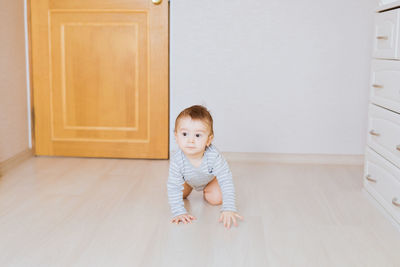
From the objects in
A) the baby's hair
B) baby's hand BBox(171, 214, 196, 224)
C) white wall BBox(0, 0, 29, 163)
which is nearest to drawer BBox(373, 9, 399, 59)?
the baby's hair

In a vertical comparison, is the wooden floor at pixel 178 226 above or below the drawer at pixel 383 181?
below

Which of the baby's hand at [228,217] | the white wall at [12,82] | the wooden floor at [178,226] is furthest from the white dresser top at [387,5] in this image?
the white wall at [12,82]

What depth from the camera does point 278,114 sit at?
2979 millimetres

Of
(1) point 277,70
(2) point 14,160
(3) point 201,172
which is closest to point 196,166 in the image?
(3) point 201,172

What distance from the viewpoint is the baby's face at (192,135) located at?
194 cm

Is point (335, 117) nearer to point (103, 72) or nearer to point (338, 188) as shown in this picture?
point (338, 188)

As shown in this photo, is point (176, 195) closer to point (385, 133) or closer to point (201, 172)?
point (201, 172)

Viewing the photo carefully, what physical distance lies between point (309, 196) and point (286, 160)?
69 centimetres

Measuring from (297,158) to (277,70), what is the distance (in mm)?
548

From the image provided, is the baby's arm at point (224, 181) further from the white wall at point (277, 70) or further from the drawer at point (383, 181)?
the white wall at point (277, 70)

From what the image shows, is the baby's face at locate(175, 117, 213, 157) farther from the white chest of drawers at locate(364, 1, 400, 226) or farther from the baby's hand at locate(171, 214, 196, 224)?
the white chest of drawers at locate(364, 1, 400, 226)

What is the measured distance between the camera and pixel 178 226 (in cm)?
193

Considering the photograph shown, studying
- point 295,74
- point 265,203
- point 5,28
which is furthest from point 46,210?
point 295,74

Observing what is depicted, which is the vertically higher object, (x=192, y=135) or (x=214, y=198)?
(x=192, y=135)
